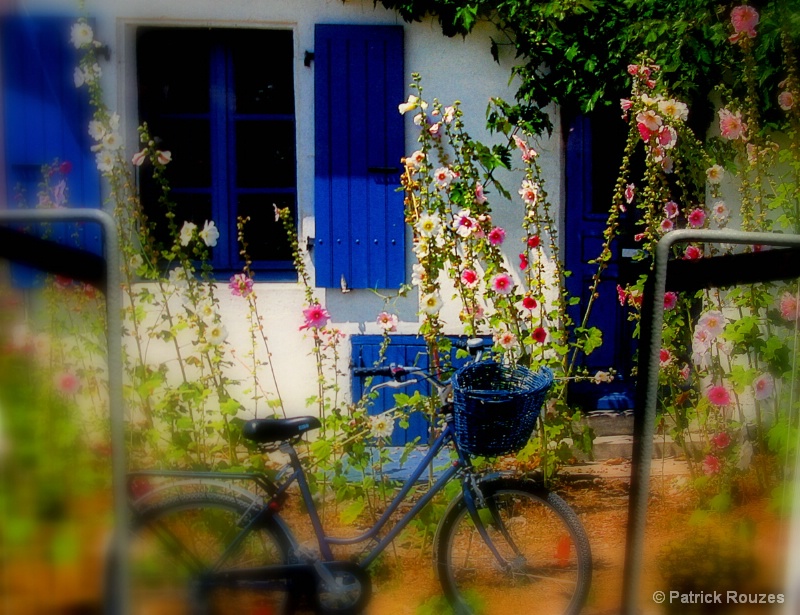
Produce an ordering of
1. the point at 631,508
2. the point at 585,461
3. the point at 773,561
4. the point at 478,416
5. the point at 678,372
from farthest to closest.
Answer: the point at 585,461, the point at 678,372, the point at 773,561, the point at 478,416, the point at 631,508

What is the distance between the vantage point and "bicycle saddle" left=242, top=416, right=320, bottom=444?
2.48 metres

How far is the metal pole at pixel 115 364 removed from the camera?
4.94 feet

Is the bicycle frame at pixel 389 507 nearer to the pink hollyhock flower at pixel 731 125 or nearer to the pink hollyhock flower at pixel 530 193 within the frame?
the pink hollyhock flower at pixel 530 193

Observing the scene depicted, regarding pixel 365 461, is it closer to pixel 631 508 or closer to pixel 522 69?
pixel 631 508

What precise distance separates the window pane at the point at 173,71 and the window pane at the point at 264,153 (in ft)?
0.92

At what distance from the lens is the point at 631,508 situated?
1644mm

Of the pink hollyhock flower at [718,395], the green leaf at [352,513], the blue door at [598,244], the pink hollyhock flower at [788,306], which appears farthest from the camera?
the blue door at [598,244]

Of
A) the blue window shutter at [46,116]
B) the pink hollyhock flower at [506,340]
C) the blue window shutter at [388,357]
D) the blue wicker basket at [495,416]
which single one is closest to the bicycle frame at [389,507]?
the blue wicker basket at [495,416]

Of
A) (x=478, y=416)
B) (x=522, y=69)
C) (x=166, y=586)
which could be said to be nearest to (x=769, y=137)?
(x=522, y=69)

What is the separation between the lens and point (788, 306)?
10.4ft

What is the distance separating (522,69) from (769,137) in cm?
136

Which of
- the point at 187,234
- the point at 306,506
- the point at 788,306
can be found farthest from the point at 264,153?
the point at 788,306

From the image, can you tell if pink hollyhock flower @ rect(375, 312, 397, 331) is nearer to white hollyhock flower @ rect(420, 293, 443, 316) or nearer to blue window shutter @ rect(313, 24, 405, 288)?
white hollyhock flower @ rect(420, 293, 443, 316)

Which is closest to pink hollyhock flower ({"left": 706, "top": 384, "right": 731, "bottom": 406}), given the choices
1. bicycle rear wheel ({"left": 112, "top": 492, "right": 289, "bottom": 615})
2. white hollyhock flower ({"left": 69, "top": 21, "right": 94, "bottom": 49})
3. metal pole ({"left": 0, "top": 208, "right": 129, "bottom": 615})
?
bicycle rear wheel ({"left": 112, "top": 492, "right": 289, "bottom": 615})
